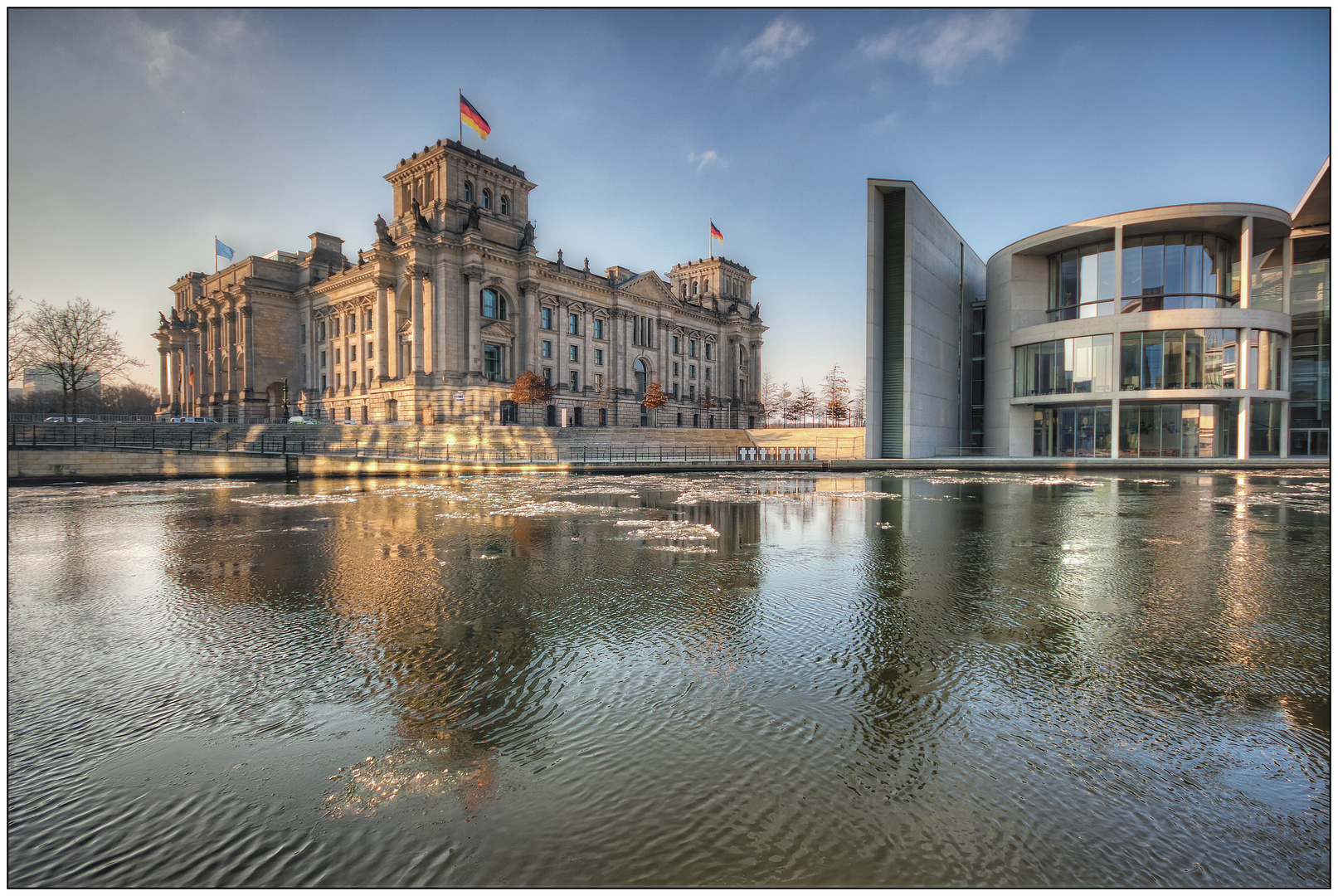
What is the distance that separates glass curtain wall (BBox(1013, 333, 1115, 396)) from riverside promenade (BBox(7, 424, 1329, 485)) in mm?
5121

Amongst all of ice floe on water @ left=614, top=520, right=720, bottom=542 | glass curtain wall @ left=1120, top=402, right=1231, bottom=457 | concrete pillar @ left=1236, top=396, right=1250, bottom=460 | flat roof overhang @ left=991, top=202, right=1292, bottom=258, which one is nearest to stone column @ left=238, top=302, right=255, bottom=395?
ice floe on water @ left=614, top=520, right=720, bottom=542

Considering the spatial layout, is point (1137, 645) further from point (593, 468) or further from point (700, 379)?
point (700, 379)

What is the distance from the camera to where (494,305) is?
215 ft

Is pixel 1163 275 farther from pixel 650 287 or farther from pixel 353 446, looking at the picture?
pixel 353 446

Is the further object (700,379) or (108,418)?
(700,379)

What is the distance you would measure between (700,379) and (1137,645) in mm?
84186

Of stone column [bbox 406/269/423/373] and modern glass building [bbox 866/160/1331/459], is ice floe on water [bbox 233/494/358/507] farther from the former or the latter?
stone column [bbox 406/269/423/373]

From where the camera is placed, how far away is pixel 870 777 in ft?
12.2

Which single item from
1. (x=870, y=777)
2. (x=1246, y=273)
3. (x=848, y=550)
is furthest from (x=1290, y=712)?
(x=1246, y=273)

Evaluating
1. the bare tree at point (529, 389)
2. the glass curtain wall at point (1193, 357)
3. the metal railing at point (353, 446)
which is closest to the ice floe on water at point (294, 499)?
the metal railing at point (353, 446)

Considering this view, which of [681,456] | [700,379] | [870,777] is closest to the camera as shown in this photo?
[870,777]

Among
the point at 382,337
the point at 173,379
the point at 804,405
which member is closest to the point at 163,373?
the point at 173,379

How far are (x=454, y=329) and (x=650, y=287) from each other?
28587mm

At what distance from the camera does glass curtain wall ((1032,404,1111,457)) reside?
4250 cm
